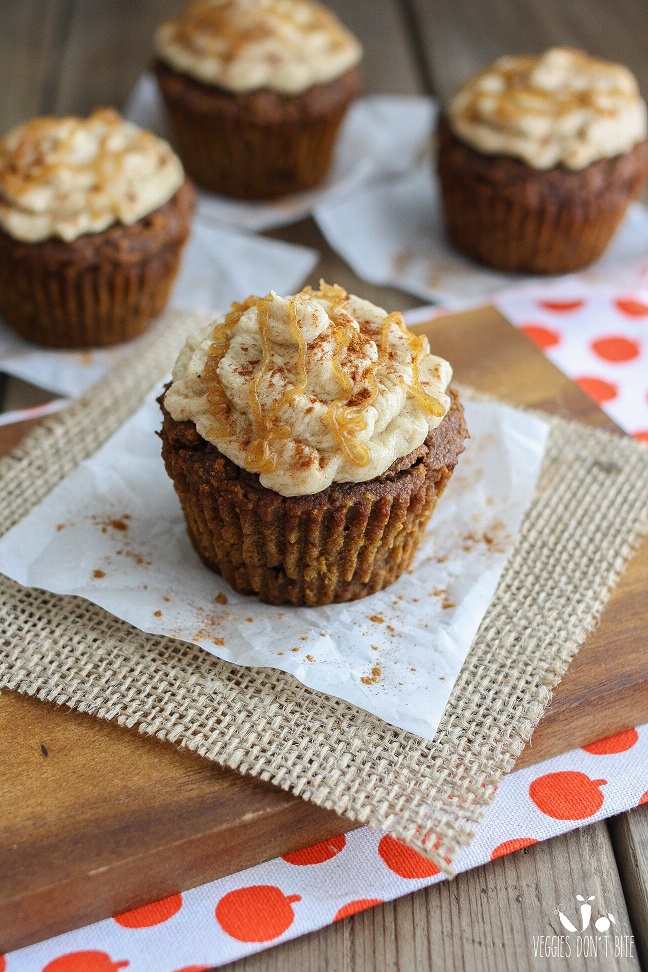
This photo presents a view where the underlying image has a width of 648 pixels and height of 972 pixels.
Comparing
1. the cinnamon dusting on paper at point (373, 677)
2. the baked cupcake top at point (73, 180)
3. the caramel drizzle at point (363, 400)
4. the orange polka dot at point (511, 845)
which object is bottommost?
the orange polka dot at point (511, 845)

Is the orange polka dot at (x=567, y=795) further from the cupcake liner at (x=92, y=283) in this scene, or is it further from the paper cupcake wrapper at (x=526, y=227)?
the paper cupcake wrapper at (x=526, y=227)

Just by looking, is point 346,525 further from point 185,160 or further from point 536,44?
point 536,44

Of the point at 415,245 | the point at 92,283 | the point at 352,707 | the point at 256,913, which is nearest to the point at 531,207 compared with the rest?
the point at 415,245

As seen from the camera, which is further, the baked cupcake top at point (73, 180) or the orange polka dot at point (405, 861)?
the baked cupcake top at point (73, 180)

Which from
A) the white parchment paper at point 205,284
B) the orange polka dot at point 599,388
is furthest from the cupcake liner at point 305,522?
the white parchment paper at point 205,284

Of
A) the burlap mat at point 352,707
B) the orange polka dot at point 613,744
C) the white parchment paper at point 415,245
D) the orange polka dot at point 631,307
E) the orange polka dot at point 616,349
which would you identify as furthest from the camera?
the white parchment paper at point 415,245

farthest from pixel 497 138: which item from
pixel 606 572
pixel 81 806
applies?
pixel 81 806

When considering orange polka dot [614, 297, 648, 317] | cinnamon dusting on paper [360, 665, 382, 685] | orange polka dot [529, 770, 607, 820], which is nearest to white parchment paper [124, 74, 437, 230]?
orange polka dot [614, 297, 648, 317]
